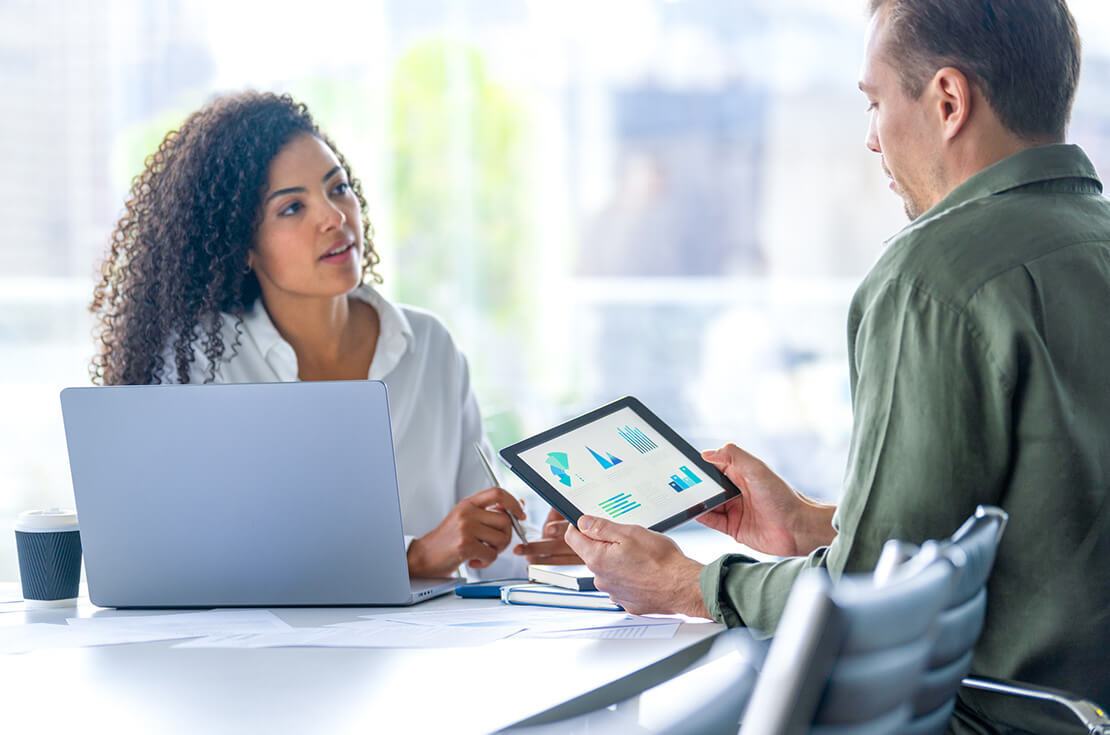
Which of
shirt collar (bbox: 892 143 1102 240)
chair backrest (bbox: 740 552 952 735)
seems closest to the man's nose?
shirt collar (bbox: 892 143 1102 240)

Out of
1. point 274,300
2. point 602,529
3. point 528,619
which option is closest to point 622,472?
point 602,529

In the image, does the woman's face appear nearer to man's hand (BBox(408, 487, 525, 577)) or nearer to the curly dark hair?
the curly dark hair

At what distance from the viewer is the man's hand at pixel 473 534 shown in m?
1.94

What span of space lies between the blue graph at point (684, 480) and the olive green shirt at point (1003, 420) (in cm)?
33

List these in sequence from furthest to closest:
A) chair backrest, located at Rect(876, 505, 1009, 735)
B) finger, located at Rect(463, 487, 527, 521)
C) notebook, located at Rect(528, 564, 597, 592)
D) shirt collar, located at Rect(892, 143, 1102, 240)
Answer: finger, located at Rect(463, 487, 527, 521) → notebook, located at Rect(528, 564, 597, 592) → shirt collar, located at Rect(892, 143, 1102, 240) → chair backrest, located at Rect(876, 505, 1009, 735)

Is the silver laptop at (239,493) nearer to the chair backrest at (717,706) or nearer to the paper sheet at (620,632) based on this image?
the paper sheet at (620,632)

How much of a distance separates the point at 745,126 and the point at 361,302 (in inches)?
147

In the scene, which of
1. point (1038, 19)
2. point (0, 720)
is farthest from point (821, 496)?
point (0, 720)

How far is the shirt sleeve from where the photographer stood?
1268mm

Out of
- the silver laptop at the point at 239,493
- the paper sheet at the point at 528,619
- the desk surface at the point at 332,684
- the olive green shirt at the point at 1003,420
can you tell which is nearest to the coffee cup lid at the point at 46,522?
the silver laptop at the point at 239,493

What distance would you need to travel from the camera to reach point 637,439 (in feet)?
5.59

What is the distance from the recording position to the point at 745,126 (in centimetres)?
589

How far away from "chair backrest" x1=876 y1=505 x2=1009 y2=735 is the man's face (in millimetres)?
631

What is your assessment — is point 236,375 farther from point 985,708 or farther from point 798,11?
point 798,11
